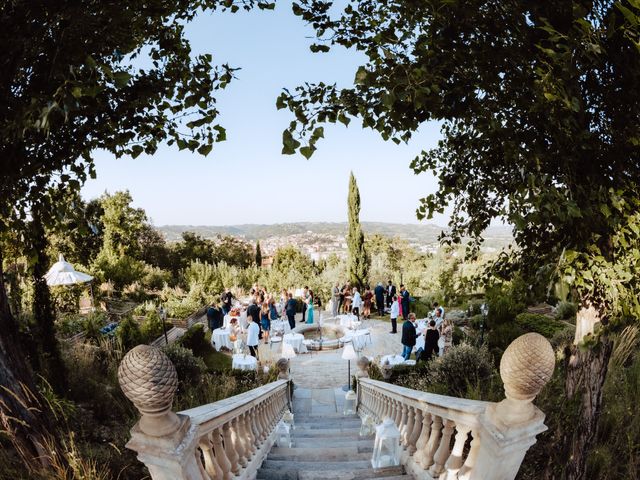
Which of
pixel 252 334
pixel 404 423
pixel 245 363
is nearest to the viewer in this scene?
pixel 404 423

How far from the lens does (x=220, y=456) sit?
263 cm

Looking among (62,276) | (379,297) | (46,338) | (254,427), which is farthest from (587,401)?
(379,297)

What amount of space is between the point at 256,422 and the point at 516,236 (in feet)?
10.2

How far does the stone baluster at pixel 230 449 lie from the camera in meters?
2.87

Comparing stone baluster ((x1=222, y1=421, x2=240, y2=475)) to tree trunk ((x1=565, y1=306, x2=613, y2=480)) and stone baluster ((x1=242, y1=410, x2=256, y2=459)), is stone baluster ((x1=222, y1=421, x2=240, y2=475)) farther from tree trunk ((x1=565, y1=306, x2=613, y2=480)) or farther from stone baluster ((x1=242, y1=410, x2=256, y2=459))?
tree trunk ((x1=565, y1=306, x2=613, y2=480))

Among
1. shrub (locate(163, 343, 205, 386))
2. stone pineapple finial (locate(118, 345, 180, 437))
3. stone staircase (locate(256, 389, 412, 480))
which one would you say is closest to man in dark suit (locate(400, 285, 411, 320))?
stone staircase (locate(256, 389, 412, 480))

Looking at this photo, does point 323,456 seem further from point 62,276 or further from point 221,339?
point 62,276

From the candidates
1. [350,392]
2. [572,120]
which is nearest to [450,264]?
[350,392]

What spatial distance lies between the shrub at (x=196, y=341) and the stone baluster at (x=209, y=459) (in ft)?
31.5

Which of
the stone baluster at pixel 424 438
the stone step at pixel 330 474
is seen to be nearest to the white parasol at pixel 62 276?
the stone step at pixel 330 474

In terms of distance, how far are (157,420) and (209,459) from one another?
88cm

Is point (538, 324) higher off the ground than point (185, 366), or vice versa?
point (538, 324)

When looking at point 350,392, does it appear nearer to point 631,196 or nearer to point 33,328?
point 33,328

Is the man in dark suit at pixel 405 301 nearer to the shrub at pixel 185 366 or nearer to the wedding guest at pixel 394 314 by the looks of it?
the wedding guest at pixel 394 314
